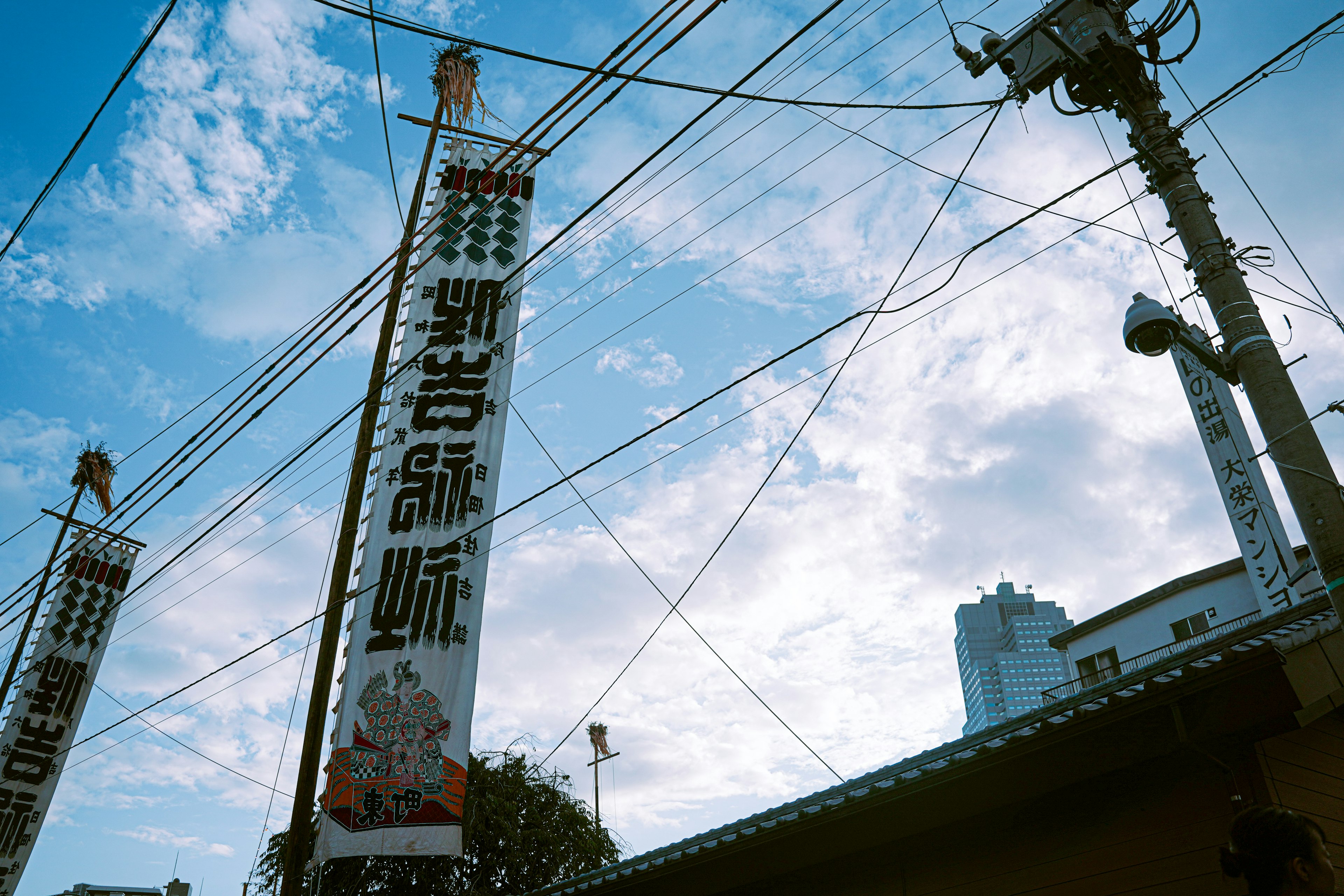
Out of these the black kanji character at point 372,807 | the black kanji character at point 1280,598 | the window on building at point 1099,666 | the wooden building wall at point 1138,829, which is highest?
the window on building at point 1099,666

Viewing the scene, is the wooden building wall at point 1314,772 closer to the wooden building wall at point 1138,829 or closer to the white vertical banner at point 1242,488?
the wooden building wall at point 1138,829

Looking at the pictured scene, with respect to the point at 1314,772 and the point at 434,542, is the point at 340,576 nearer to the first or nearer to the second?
the point at 434,542

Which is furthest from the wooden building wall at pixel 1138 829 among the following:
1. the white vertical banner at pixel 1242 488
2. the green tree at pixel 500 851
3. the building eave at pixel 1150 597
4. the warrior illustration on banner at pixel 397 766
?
the building eave at pixel 1150 597

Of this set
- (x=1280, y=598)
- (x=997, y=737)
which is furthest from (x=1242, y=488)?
(x=997, y=737)

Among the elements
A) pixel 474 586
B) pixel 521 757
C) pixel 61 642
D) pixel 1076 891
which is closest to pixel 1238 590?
pixel 521 757

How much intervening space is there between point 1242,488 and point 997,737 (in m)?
9.22

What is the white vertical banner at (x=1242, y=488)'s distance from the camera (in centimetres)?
1253

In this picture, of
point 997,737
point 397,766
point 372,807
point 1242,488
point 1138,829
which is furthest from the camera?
point 1242,488

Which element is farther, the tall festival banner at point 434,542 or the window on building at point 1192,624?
the window on building at point 1192,624

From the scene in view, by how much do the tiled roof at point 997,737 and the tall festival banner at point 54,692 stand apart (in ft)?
32.8

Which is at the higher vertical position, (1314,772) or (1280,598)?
(1280,598)

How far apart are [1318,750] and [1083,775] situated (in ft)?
6.08

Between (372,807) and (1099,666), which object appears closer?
(372,807)

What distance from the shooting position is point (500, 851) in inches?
733
